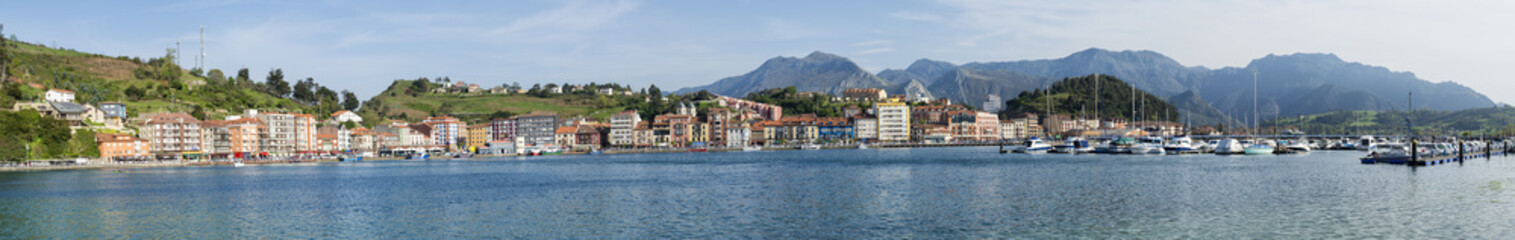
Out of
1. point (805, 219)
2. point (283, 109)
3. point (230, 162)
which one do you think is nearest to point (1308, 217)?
point (805, 219)

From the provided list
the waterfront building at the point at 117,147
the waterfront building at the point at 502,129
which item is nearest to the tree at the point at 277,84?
the waterfront building at the point at 502,129

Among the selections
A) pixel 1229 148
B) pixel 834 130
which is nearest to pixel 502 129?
pixel 834 130

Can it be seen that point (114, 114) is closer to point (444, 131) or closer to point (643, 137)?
point (444, 131)

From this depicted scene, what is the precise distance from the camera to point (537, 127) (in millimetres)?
156375

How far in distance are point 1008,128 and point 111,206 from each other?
16184 centimetres

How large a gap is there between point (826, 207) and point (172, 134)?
3642 inches

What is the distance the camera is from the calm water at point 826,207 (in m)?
25.2

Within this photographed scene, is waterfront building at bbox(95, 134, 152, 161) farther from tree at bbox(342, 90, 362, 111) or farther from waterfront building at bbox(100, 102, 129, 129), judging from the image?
tree at bbox(342, 90, 362, 111)

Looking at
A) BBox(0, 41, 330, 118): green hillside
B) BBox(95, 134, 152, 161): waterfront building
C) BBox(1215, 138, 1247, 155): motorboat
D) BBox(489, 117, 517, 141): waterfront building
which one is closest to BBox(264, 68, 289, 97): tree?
BBox(0, 41, 330, 118): green hillside

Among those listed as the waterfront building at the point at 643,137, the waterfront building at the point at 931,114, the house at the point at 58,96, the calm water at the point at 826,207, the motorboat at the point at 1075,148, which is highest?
the house at the point at 58,96

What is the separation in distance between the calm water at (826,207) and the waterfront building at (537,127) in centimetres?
10286

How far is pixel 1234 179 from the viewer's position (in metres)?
43.6

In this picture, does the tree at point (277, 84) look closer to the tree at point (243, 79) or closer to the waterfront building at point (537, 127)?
Result: the tree at point (243, 79)

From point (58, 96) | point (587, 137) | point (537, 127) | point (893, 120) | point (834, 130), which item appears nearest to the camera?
point (58, 96)
